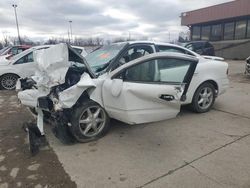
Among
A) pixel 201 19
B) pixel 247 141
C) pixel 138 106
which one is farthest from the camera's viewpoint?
pixel 201 19

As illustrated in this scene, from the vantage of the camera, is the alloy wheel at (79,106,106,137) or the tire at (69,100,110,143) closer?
the tire at (69,100,110,143)

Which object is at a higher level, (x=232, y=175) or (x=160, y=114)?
(x=160, y=114)

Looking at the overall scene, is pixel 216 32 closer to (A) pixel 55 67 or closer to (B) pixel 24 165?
(A) pixel 55 67

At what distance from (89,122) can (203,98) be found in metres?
2.74

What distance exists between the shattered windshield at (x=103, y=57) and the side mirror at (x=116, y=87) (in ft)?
2.51

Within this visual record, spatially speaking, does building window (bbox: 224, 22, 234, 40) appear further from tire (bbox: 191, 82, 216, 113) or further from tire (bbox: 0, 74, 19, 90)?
tire (bbox: 0, 74, 19, 90)

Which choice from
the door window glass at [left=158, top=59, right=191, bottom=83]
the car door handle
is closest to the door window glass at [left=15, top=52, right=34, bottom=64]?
the door window glass at [left=158, top=59, right=191, bottom=83]

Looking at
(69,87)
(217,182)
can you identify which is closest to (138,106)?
(69,87)

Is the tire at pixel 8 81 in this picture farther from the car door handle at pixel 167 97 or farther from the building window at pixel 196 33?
the building window at pixel 196 33

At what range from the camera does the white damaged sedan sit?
3691 mm

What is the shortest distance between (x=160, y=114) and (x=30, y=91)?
7.85ft

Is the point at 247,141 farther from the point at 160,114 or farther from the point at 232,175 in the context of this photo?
the point at 160,114

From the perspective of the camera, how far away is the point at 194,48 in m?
14.4

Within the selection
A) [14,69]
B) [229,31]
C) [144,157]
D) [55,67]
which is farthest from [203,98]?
[229,31]
